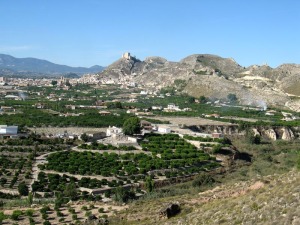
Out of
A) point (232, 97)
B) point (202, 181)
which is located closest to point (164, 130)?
point (202, 181)

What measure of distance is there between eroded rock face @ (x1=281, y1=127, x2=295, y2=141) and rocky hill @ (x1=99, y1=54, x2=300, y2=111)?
1277 inches

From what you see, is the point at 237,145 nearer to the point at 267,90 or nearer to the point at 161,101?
the point at 161,101

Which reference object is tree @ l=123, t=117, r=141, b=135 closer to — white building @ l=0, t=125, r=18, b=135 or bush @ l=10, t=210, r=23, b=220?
white building @ l=0, t=125, r=18, b=135

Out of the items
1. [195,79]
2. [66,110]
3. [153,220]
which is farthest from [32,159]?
[195,79]

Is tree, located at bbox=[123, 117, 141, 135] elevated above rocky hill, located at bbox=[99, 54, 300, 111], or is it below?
below

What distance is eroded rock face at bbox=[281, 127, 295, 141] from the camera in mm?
63984

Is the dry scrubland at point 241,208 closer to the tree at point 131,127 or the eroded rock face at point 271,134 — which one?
the tree at point 131,127

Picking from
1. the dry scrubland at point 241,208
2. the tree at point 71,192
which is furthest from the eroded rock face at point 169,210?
the tree at point 71,192

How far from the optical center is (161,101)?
106000mm

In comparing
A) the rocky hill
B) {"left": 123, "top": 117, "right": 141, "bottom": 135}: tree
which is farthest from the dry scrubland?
the rocky hill

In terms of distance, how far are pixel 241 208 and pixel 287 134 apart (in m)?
52.5

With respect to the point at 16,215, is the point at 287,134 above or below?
above

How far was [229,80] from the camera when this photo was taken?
125 m

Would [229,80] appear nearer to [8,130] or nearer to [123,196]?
[8,130]
